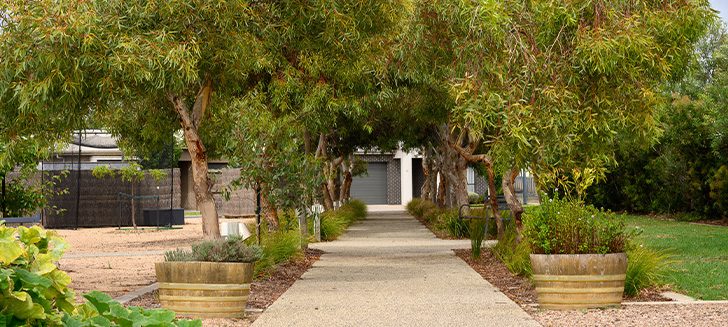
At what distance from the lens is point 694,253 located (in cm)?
1817

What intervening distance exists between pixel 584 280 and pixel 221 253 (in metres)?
3.64

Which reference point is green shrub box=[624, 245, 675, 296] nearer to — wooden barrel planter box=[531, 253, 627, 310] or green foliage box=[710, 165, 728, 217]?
wooden barrel planter box=[531, 253, 627, 310]

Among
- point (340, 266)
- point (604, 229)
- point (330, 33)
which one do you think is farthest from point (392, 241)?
point (604, 229)

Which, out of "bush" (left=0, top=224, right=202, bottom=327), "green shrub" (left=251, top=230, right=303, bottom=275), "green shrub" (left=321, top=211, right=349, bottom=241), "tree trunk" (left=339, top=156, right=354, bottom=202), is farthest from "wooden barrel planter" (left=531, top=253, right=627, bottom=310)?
"tree trunk" (left=339, top=156, right=354, bottom=202)

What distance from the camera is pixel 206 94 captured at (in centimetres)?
1469

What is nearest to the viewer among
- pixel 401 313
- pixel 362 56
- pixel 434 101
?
pixel 401 313

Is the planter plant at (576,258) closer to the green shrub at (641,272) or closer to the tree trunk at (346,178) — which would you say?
the green shrub at (641,272)

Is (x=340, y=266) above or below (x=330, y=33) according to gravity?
below

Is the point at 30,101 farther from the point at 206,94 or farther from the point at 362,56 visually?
the point at 362,56

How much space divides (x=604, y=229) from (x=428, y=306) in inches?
79.5

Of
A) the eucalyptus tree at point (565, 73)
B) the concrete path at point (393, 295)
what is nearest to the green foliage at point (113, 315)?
the concrete path at point (393, 295)

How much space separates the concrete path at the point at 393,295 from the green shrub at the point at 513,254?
53 cm

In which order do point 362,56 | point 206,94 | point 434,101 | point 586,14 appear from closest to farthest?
point 586,14, point 206,94, point 362,56, point 434,101

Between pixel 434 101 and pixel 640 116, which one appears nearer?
pixel 640 116
